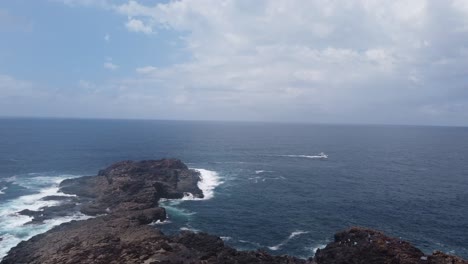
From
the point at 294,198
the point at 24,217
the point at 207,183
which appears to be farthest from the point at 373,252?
the point at 24,217

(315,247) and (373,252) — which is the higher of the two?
(373,252)

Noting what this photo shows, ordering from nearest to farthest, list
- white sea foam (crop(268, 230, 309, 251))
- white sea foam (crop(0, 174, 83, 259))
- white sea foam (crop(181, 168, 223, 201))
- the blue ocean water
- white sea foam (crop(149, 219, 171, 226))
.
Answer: white sea foam (crop(268, 230, 309, 251))
white sea foam (crop(0, 174, 83, 259))
the blue ocean water
white sea foam (crop(149, 219, 171, 226))
white sea foam (crop(181, 168, 223, 201))

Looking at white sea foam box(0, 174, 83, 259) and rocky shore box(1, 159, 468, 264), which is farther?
white sea foam box(0, 174, 83, 259)

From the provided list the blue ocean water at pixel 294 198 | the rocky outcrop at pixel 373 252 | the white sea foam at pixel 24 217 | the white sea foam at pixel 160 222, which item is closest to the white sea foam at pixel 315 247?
the blue ocean water at pixel 294 198

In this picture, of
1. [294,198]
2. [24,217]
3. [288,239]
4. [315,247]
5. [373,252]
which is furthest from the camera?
[294,198]

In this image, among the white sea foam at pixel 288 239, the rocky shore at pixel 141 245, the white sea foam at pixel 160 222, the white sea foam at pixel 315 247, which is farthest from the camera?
the white sea foam at pixel 160 222

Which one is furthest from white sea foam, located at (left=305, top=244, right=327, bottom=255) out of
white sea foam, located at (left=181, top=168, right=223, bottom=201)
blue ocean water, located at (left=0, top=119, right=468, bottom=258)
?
white sea foam, located at (left=181, top=168, right=223, bottom=201)

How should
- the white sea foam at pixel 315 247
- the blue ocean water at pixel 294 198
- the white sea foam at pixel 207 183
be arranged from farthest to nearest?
the white sea foam at pixel 207 183 → the blue ocean water at pixel 294 198 → the white sea foam at pixel 315 247

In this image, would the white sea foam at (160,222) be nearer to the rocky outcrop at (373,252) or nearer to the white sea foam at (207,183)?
the white sea foam at (207,183)

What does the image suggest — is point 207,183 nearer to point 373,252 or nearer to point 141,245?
point 141,245

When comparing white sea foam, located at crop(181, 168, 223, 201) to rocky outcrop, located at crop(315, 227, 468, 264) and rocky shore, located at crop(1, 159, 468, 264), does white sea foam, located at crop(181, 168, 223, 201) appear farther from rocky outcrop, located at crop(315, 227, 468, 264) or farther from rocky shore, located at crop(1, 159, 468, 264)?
rocky outcrop, located at crop(315, 227, 468, 264)

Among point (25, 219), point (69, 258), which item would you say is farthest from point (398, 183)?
point (25, 219)

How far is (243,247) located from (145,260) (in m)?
21.3

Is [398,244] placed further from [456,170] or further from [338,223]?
Result: [456,170]
